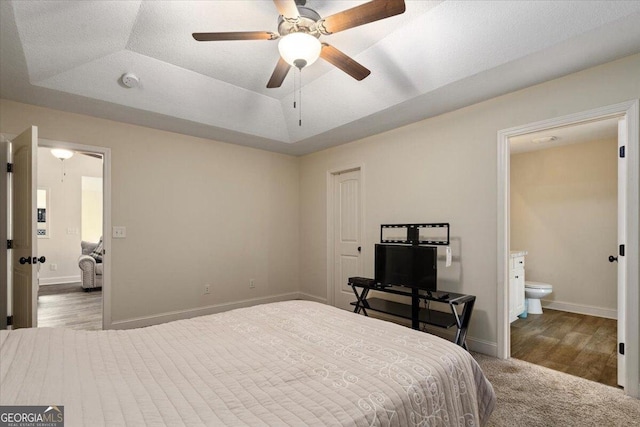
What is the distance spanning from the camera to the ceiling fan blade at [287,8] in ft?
5.63

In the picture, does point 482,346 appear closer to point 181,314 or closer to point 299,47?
point 299,47

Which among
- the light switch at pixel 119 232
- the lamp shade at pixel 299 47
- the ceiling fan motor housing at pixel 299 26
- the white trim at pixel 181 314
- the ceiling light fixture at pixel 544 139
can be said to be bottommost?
the white trim at pixel 181 314

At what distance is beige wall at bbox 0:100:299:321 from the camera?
3.52m

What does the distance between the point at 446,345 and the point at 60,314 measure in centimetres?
507

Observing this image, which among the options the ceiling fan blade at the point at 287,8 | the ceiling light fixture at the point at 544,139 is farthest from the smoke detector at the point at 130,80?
the ceiling light fixture at the point at 544,139

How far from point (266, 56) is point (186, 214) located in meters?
2.25

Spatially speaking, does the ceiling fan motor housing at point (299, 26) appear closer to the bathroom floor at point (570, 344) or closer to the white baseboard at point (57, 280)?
the bathroom floor at point (570, 344)

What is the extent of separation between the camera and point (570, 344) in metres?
3.20

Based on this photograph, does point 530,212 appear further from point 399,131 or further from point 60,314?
point 60,314

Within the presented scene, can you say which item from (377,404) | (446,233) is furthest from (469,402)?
(446,233)

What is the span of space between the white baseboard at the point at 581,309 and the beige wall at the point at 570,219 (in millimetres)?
17

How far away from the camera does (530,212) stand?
4.92 metres

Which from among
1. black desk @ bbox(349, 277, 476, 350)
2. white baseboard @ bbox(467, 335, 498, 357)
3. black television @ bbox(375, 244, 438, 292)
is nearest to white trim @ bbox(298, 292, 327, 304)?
black desk @ bbox(349, 277, 476, 350)

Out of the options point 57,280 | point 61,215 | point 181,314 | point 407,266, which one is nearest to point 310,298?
point 181,314
